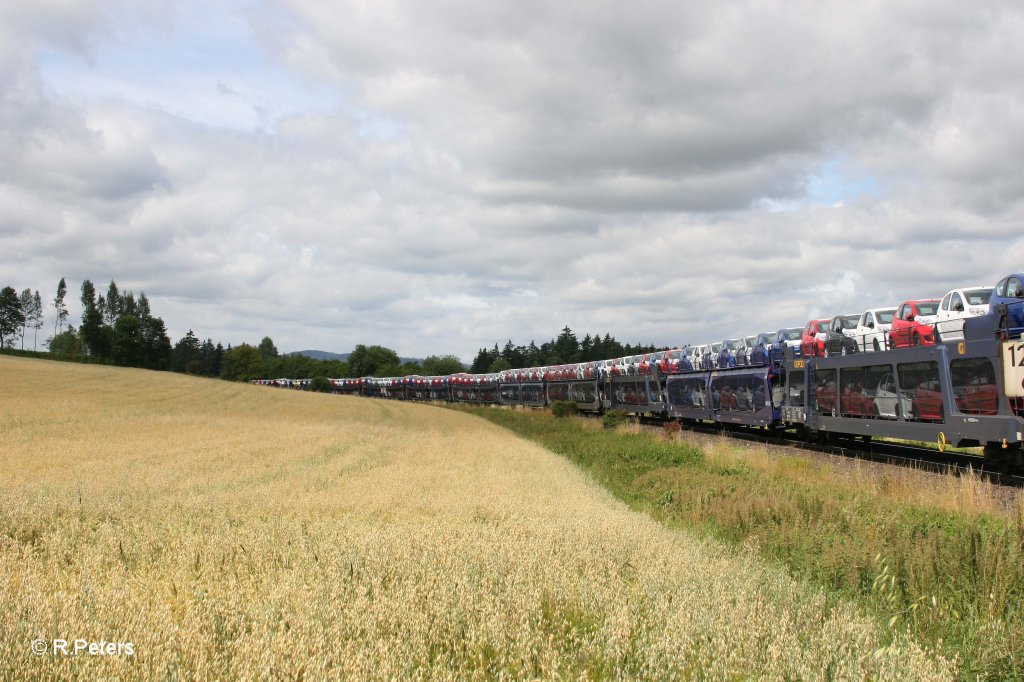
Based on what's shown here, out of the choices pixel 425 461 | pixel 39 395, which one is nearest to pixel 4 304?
pixel 39 395

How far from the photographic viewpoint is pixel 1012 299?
1956 centimetres

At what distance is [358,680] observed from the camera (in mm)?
4613

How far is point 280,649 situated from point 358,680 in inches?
23.3

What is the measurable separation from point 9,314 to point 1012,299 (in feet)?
687

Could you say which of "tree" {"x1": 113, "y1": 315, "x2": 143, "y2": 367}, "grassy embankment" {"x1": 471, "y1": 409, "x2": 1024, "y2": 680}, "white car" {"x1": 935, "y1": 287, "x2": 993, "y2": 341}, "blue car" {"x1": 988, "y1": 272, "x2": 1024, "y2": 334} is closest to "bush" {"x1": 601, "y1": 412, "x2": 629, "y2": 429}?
"white car" {"x1": 935, "y1": 287, "x2": 993, "y2": 341}

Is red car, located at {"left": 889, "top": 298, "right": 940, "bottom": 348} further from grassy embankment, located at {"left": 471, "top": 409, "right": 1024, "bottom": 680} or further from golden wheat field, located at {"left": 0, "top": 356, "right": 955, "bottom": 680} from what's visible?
golden wheat field, located at {"left": 0, "top": 356, "right": 955, "bottom": 680}

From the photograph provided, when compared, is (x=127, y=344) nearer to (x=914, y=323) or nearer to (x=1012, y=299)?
(x=914, y=323)

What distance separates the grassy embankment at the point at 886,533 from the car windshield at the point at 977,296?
8.80 meters

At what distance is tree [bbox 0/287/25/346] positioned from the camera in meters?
186

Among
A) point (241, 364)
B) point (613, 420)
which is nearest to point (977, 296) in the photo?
point (613, 420)

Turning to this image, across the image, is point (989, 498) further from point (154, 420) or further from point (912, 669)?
point (154, 420)

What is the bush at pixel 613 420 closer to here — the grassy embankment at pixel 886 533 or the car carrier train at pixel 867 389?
the car carrier train at pixel 867 389

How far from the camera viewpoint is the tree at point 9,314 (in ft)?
610

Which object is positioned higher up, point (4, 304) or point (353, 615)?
point (4, 304)
